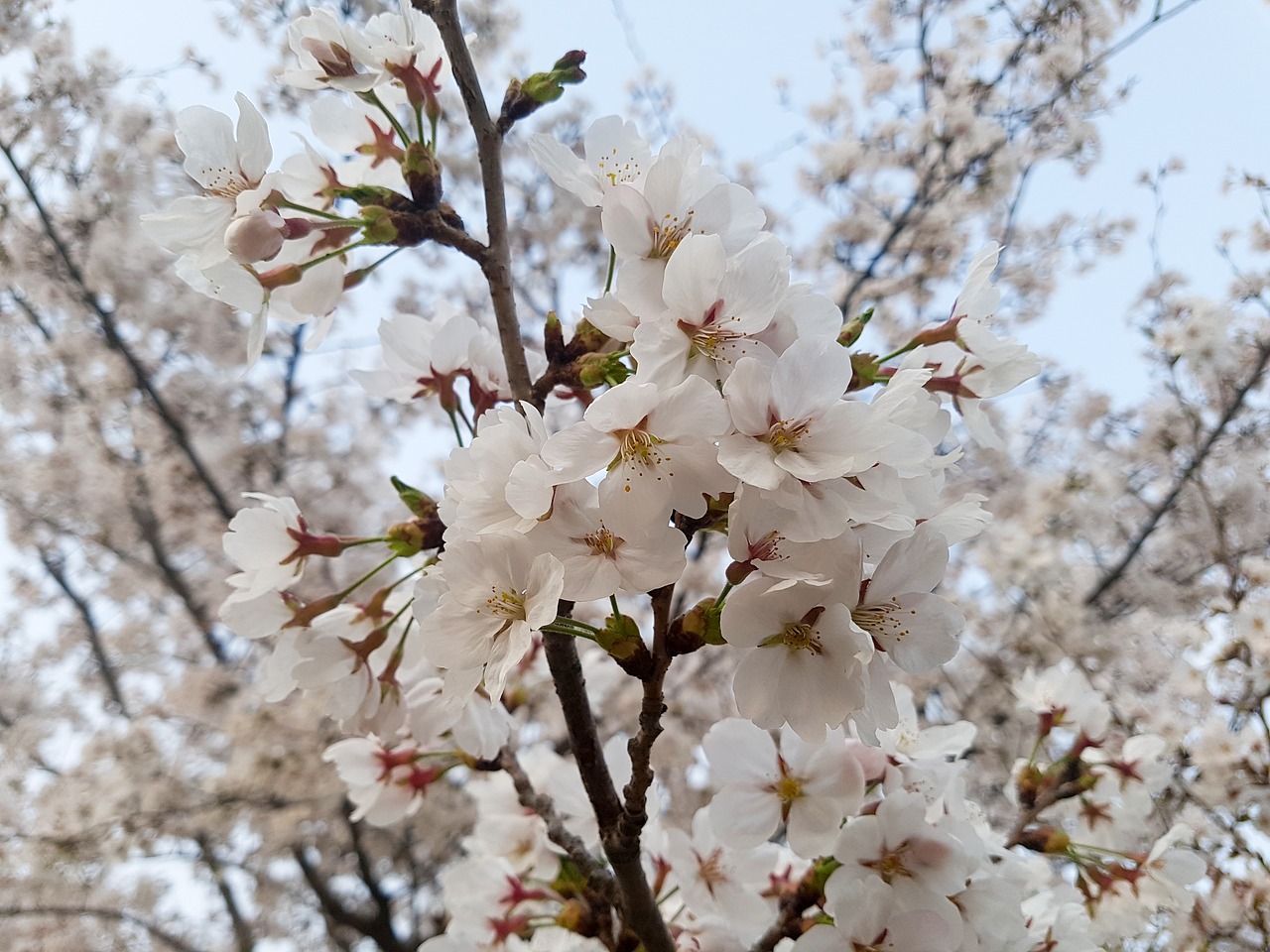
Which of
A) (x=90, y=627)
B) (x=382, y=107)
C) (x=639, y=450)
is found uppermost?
(x=90, y=627)

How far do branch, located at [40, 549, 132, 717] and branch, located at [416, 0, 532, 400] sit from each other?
4.01 m

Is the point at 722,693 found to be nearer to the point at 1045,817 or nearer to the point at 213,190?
the point at 1045,817

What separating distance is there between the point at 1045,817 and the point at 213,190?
1.93 meters

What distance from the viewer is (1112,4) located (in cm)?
317

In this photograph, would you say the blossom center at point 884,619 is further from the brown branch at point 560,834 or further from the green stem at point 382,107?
the green stem at point 382,107

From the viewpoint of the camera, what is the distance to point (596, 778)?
0.69 metres

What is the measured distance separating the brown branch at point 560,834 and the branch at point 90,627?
3.72 m

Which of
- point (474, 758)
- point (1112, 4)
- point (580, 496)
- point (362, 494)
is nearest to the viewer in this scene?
point (580, 496)

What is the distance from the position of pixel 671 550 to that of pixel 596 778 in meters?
0.29

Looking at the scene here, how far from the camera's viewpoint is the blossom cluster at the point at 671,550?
0.50 meters

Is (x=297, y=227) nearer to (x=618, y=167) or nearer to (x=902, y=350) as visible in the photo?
(x=618, y=167)

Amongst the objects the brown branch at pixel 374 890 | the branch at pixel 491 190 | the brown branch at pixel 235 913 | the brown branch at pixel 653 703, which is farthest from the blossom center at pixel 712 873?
the brown branch at pixel 235 913

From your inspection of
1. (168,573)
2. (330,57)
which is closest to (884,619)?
(330,57)

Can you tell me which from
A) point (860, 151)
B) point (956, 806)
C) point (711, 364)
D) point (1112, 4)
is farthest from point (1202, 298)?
point (711, 364)
